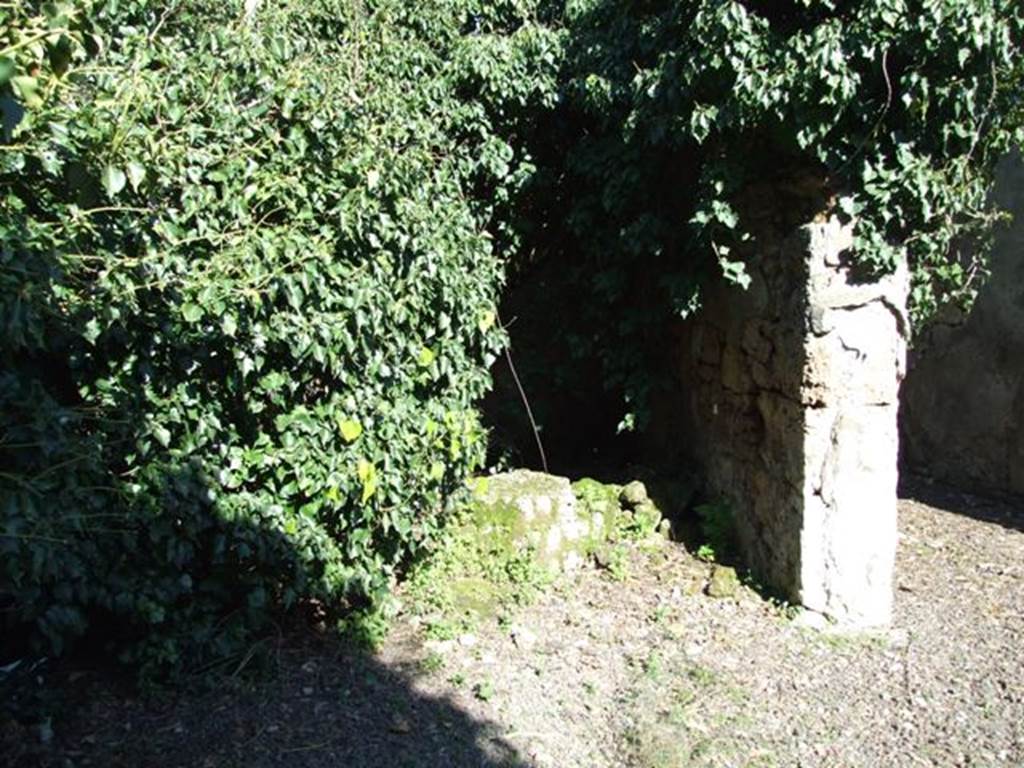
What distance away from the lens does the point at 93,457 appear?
9.63 ft

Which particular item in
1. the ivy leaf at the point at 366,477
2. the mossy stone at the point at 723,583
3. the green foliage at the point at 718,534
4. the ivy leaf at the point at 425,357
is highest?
the ivy leaf at the point at 425,357

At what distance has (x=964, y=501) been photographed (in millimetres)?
6137

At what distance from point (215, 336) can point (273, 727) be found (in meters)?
1.43

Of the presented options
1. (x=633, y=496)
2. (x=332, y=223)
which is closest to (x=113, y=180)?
(x=332, y=223)

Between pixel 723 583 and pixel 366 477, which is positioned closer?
pixel 366 477

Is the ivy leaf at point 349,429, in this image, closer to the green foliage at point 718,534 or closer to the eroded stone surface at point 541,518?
the eroded stone surface at point 541,518

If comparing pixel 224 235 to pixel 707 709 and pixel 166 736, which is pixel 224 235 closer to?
pixel 166 736

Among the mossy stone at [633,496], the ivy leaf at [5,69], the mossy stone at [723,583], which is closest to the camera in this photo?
the ivy leaf at [5,69]

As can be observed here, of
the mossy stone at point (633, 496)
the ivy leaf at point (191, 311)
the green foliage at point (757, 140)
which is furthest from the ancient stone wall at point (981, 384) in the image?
the ivy leaf at point (191, 311)

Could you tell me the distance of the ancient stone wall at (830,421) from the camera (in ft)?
14.1

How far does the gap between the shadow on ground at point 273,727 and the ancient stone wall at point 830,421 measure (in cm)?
175

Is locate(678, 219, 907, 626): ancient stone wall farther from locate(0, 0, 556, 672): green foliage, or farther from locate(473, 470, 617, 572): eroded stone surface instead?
locate(0, 0, 556, 672): green foliage

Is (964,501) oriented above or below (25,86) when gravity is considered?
below

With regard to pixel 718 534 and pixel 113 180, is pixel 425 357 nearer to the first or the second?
pixel 718 534
